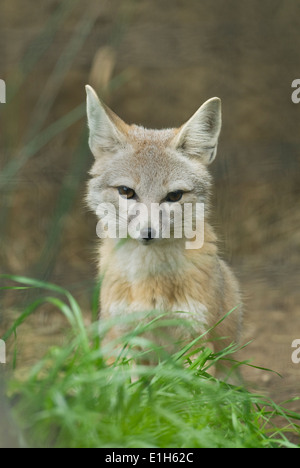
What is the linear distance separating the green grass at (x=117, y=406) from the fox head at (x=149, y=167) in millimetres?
633

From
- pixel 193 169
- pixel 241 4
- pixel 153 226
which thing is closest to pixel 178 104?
pixel 241 4

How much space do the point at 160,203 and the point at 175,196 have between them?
9 centimetres

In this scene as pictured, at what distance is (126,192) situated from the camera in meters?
2.64

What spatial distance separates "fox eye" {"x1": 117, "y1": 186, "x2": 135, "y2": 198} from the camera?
263 cm

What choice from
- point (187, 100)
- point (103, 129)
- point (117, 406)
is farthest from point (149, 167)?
point (187, 100)

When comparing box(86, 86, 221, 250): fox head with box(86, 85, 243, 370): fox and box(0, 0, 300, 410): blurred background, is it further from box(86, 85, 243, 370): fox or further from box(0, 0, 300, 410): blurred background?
box(0, 0, 300, 410): blurred background

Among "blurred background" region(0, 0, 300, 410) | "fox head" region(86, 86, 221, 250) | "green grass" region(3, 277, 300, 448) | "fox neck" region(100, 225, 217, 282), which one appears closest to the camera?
→ "green grass" region(3, 277, 300, 448)

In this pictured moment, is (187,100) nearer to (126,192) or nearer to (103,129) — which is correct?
(103,129)

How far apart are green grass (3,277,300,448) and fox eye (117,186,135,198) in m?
0.69

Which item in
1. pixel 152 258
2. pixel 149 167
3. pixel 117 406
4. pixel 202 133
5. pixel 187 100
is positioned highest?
pixel 187 100

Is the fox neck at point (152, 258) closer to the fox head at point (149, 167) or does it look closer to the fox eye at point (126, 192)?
the fox head at point (149, 167)

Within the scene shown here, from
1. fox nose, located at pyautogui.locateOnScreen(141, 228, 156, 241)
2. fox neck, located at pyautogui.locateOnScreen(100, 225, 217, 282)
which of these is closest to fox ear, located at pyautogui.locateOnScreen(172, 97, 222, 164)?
fox neck, located at pyautogui.locateOnScreen(100, 225, 217, 282)

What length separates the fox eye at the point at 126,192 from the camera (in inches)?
104

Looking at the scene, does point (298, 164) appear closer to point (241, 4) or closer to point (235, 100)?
point (235, 100)
